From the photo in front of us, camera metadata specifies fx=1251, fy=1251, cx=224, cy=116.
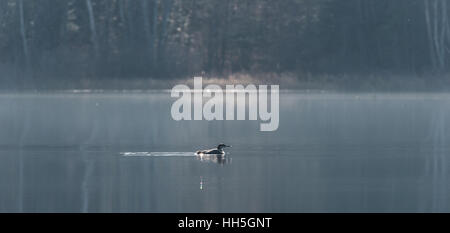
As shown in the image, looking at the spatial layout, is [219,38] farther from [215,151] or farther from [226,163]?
[226,163]

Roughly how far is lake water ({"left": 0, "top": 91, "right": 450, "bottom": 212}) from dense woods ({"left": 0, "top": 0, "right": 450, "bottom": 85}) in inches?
676

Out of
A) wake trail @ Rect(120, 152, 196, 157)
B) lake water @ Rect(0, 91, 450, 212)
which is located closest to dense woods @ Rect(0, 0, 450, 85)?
lake water @ Rect(0, 91, 450, 212)

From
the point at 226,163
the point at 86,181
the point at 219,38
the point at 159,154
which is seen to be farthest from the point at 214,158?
the point at 219,38

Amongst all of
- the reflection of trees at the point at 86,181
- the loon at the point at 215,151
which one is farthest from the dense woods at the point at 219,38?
the reflection of trees at the point at 86,181

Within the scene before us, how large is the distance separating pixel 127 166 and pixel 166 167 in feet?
2.05

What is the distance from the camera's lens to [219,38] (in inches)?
2148

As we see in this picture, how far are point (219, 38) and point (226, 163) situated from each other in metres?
35.0

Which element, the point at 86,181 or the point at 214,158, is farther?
the point at 214,158

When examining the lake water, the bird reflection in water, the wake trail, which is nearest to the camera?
the lake water

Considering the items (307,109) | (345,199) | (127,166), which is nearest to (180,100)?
(307,109)

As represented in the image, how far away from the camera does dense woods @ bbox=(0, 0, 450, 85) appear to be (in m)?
52.1

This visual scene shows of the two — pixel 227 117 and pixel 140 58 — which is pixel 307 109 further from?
pixel 140 58

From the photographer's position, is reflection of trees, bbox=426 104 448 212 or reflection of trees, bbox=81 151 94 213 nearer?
reflection of trees, bbox=81 151 94 213

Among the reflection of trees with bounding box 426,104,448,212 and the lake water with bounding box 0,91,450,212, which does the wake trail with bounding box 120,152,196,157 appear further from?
the reflection of trees with bounding box 426,104,448,212
